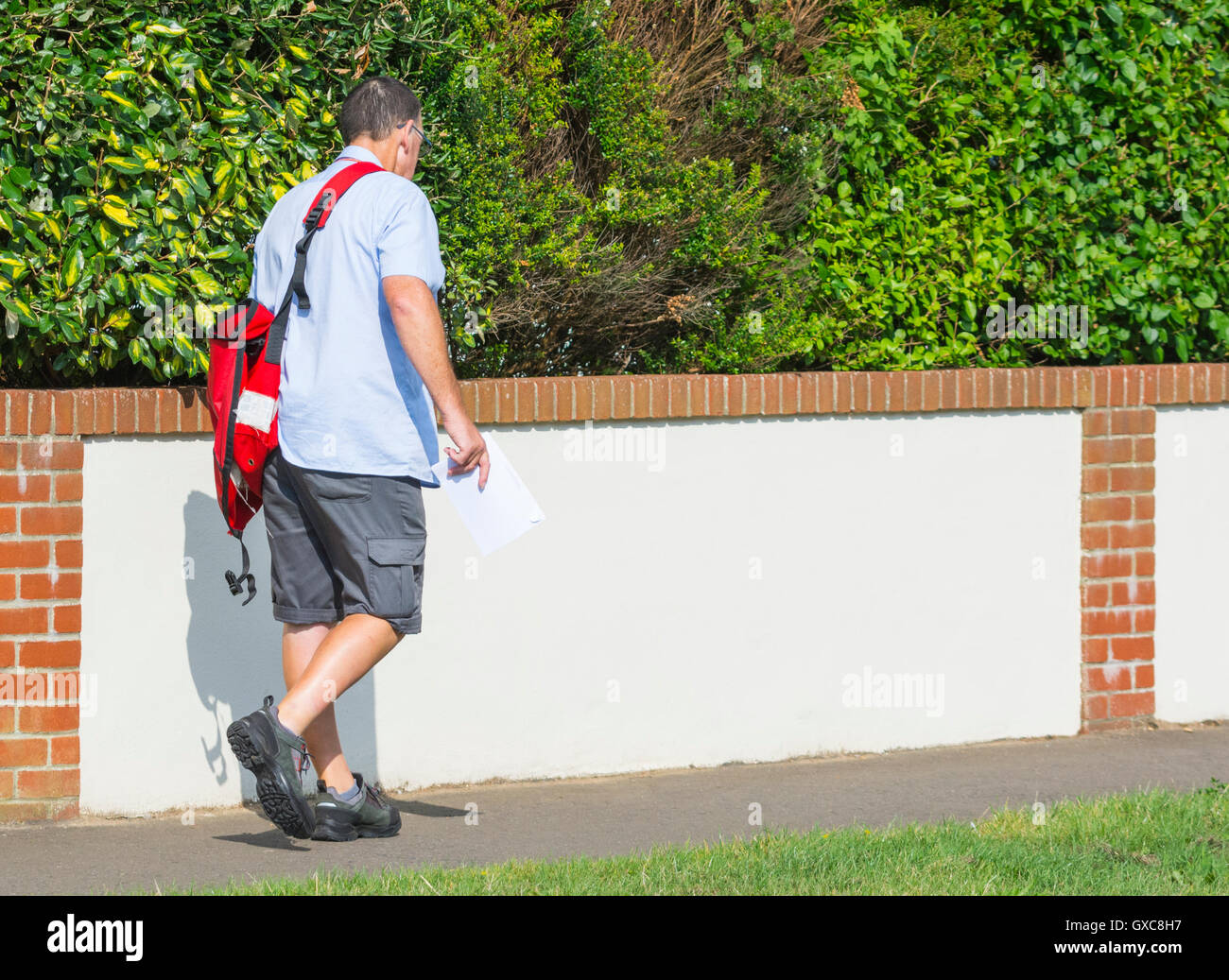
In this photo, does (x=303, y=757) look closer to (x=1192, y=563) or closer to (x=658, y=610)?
(x=658, y=610)

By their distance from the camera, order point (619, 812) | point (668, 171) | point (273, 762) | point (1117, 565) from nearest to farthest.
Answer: point (273, 762), point (619, 812), point (668, 171), point (1117, 565)

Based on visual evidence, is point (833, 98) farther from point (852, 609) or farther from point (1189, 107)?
point (852, 609)

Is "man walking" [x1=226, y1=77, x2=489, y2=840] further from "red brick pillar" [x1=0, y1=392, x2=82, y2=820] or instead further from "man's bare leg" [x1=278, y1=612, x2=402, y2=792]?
"red brick pillar" [x1=0, y1=392, x2=82, y2=820]

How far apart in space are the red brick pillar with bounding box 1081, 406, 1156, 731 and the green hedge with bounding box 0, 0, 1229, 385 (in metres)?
0.46

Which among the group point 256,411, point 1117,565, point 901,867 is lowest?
point 901,867

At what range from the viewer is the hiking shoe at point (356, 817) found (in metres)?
4.61

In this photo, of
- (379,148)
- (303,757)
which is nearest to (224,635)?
(303,757)

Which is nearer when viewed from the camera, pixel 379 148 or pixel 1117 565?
pixel 379 148

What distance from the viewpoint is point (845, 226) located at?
6.29 meters

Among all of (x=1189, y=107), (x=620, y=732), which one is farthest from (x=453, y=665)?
(x=1189, y=107)

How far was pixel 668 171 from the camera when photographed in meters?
5.88

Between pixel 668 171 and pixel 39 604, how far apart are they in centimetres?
281

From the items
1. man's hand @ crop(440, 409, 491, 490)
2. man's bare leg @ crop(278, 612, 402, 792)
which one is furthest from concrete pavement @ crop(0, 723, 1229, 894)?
man's hand @ crop(440, 409, 491, 490)

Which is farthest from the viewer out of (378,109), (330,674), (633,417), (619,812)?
(633,417)
